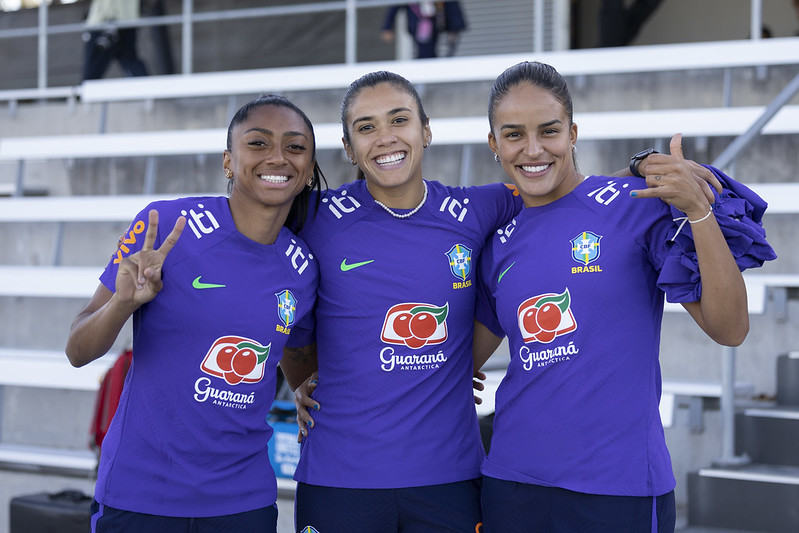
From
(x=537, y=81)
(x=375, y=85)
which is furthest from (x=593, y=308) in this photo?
(x=375, y=85)

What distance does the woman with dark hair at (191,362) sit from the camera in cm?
196

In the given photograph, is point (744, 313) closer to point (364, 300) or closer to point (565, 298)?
point (565, 298)

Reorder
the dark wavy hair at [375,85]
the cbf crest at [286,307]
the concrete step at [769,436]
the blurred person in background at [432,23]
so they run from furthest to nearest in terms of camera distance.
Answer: the blurred person in background at [432,23], the concrete step at [769,436], the dark wavy hair at [375,85], the cbf crest at [286,307]

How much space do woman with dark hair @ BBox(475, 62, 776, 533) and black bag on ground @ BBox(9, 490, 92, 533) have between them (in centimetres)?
260

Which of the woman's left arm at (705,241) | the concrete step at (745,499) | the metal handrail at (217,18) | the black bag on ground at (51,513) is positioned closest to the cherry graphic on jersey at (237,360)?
the woman's left arm at (705,241)

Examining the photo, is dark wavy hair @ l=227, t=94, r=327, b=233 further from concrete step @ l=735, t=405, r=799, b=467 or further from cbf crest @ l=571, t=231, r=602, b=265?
concrete step @ l=735, t=405, r=799, b=467

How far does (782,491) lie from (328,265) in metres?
2.05

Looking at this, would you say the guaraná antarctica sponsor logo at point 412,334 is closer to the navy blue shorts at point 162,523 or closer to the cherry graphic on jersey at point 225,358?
the cherry graphic on jersey at point 225,358

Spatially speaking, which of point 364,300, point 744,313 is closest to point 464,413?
point 364,300

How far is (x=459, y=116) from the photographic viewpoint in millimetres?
5820

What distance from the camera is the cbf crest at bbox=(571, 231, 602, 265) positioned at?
194 cm

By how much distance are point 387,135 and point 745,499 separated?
210 cm

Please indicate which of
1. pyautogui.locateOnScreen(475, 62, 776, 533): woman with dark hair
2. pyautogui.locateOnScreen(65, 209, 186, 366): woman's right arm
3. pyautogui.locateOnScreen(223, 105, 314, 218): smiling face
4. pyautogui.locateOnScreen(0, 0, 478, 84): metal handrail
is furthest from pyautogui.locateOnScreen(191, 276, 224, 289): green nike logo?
pyautogui.locateOnScreen(0, 0, 478, 84): metal handrail

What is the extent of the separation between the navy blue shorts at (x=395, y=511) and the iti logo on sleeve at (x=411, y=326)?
329 millimetres
